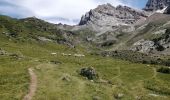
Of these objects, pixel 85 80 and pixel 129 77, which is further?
pixel 129 77

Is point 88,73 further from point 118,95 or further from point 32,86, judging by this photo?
point 32,86

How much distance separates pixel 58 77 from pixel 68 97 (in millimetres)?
16574

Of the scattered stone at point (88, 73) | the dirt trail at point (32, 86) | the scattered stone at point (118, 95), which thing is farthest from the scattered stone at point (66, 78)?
the scattered stone at point (118, 95)

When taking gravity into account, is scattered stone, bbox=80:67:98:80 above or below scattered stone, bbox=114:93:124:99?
above

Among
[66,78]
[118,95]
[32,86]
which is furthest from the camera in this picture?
[66,78]

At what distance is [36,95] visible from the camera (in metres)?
68.2

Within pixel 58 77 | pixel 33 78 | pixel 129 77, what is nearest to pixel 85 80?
pixel 58 77

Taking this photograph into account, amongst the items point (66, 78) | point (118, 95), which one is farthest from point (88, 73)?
point (118, 95)

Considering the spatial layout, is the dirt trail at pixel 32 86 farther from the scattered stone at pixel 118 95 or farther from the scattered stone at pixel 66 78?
the scattered stone at pixel 118 95

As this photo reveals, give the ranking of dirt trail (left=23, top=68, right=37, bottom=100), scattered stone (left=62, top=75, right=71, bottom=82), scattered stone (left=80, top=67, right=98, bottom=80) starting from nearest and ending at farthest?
dirt trail (left=23, top=68, right=37, bottom=100) < scattered stone (left=62, top=75, right=71, bottom=82) < scattered stone (left=80, top=67, right=98, bottom=80)

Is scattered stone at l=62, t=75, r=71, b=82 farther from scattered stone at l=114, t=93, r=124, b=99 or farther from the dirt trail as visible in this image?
scattered stone at l=114, t=93, r=124, b=99

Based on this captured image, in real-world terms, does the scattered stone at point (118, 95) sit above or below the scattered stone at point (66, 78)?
below

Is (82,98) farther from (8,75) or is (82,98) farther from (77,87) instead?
(8,75)

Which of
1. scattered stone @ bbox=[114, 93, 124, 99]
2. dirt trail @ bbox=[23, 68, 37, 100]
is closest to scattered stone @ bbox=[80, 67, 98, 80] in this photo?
dirt trail @ bbox=[23, 68, 37, 100]
